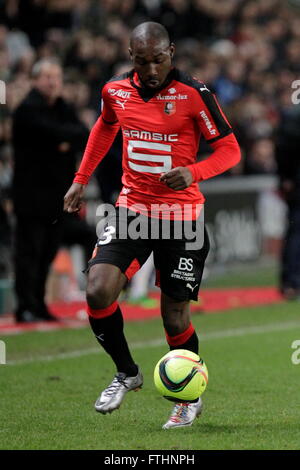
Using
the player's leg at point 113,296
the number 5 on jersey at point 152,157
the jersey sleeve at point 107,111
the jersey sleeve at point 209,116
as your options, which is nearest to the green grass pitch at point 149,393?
the player's leg at point 113,296

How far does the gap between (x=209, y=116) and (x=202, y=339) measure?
4256 mm

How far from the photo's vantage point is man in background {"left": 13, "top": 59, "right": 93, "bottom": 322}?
36.7ft

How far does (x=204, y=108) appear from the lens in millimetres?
6344

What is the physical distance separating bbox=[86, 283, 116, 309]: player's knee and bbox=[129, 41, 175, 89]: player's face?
1.24 meters

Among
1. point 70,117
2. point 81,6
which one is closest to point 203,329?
point 70,117

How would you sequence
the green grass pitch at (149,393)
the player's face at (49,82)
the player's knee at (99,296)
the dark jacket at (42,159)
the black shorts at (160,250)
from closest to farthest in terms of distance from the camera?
the green grass pitch at (149,393) → the player's knee at (99,296) → the black shorts at (160,250) → the player's face at (49,82) → the dark jacket at (42,159)

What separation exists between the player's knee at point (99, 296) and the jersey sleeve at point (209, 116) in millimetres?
1118

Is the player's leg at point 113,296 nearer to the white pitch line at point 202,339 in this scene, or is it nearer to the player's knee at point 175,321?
the player's knee at point 175,321

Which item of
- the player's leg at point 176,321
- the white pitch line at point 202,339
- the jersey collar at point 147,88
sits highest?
the jersey collar at point 147,88

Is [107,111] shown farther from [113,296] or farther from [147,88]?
[113,296]

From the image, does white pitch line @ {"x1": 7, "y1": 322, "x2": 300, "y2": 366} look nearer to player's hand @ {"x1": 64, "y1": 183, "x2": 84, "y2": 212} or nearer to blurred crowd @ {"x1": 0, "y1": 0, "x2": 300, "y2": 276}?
player's hand @ {"x1": 64, "y1": 183, "x2": 84, "y2": 212}

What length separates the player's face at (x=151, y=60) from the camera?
618 centimetres

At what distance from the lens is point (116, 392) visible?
6266 millimetres

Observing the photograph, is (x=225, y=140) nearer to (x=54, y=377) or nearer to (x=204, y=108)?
(x=204, y=108)
